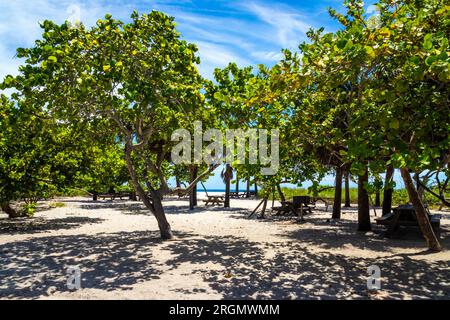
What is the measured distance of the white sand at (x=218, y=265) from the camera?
241 inches

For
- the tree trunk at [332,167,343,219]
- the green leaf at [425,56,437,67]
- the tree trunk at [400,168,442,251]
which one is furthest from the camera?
the tree trunk at [332,167,343,219]

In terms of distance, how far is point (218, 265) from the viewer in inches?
322

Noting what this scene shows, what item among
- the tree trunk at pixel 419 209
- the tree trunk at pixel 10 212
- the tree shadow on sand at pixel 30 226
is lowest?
the tree shadow on sand at pixel 30 226

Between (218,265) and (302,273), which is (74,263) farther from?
(302,273)

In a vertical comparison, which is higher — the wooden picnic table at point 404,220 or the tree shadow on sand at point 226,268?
the wooden picnic table at point 404,220

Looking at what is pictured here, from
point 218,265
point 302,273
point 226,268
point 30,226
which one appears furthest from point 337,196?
point 30,226

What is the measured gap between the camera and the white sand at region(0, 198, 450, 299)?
241 inches

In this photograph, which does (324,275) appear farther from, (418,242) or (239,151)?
(418,242)

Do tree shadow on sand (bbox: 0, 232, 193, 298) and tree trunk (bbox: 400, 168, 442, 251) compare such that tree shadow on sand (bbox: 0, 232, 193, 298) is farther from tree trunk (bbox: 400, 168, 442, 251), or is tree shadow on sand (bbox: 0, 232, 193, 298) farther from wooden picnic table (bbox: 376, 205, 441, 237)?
wooden picnic table (bbox: 376, 205, 441, 237)

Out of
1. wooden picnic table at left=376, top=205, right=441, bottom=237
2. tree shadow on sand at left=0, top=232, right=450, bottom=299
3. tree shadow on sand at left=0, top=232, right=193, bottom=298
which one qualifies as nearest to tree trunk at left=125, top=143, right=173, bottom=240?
tree shadow on sand at left=0, top=232, right=193, bottom=298

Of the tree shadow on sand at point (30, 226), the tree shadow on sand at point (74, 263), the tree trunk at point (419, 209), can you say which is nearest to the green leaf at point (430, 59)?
the tree trunk at point (419, 209)

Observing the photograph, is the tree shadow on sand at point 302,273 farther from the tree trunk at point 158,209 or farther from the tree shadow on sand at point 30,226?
the tree shadow on sand at point 30,226
